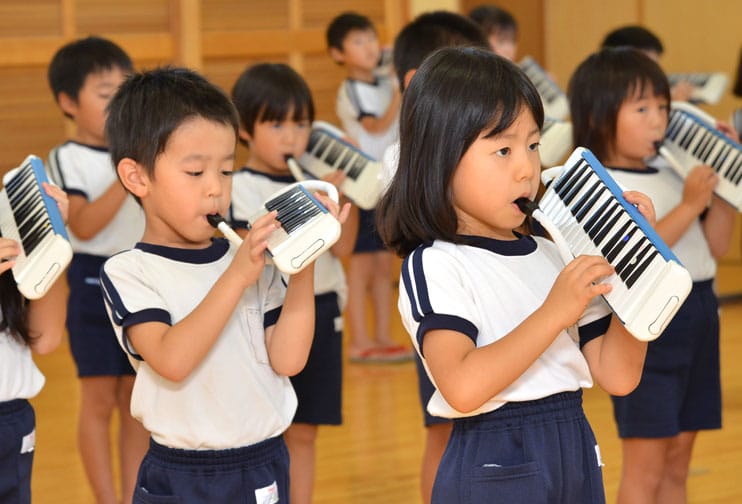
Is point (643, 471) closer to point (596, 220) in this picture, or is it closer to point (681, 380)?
point (681, 380)

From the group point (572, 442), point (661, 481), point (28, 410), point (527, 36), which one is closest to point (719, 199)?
point (661, 481)

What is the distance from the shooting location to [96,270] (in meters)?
2.73

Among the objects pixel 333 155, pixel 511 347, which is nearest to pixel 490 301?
pixel 511 347

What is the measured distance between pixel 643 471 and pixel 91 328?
4.36 feet

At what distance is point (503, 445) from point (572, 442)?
0.10 meters

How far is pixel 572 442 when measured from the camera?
1556mm

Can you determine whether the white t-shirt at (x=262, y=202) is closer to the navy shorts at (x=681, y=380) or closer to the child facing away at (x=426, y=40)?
the child facing away at (x=426, y=40)

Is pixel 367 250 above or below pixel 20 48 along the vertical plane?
below

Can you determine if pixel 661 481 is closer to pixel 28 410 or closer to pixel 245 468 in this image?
pixel 245 468

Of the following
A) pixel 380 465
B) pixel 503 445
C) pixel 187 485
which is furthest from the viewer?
pixel 380 465

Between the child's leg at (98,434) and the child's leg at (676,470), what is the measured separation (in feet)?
4.23

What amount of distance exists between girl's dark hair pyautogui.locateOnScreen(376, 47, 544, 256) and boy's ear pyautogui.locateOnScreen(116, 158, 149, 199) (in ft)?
1.40

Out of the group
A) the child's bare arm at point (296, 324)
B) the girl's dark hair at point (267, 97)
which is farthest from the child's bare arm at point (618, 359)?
the girl's dark hair at point (267, 97)

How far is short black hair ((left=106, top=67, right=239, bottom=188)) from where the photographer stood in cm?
178
